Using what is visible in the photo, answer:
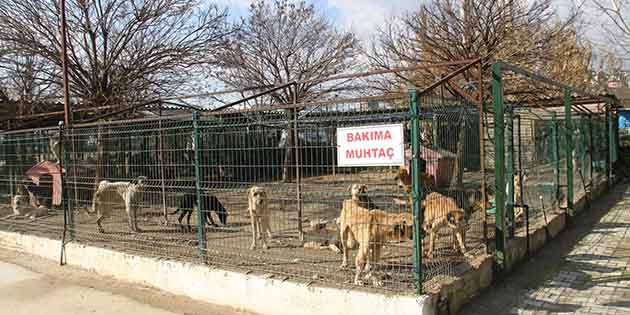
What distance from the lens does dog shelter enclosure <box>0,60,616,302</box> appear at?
208 inches

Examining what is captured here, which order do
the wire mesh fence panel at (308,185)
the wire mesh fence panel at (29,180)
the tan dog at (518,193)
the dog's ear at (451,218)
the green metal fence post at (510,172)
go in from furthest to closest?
1. the wire mesh fence panel at (29,180)
2. the tan dog at (518,193)
3. the green metal fence post at (510,172)
4. the dog's ear at (451,218)
5. the wire mesh fence panel at (308,185)

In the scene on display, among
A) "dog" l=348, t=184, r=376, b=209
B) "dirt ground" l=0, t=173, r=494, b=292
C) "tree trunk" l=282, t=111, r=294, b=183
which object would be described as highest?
"tree trunk" l=282, t=111, r=294, b=183

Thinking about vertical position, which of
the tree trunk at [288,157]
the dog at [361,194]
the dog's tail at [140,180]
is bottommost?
the dog at [361,194]

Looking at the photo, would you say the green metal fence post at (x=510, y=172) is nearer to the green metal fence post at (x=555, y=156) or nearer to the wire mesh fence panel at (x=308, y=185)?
the wire mesh fence panel at (x=308, y=185)

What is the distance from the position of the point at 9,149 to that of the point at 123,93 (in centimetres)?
404

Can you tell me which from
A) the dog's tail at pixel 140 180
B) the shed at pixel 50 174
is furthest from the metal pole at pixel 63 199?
the dog's tail at pixel 140 180

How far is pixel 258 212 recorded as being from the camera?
670cm

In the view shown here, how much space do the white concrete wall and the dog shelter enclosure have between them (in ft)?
0.63

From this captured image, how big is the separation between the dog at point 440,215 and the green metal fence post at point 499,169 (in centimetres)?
39

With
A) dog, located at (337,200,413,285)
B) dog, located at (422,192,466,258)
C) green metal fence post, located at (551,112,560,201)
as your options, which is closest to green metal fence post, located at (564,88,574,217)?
green metal fence post, located at (551,112,560,201)

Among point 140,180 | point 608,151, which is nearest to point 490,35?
point 608,151

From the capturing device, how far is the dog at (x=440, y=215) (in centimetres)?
541

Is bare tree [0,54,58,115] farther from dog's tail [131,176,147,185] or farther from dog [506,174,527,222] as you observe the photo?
dog [506,174,527,222]

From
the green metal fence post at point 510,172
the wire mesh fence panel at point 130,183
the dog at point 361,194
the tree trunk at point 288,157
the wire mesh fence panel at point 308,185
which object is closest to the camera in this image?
the wire mesh fence panel at point 308,185
